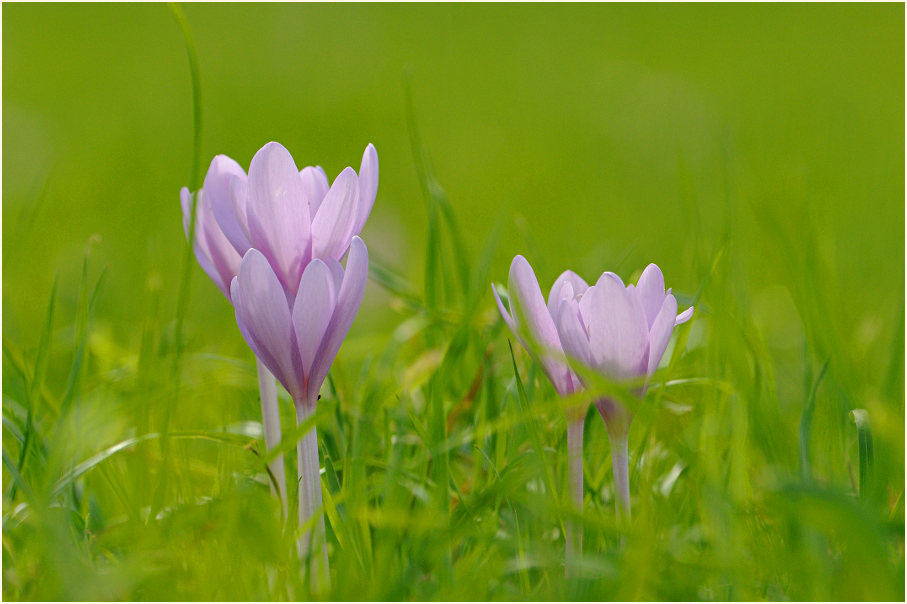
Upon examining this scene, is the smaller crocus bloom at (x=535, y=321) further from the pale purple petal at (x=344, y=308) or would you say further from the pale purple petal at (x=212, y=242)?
the pale purple petal at (x=212, y=242)

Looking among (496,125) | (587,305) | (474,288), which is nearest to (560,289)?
(587,305)

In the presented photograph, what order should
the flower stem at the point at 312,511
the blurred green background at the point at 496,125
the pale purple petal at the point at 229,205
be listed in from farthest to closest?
the blurred green background at the point at 496,125
the pale purple petal at the point at 229,205
the flower stem at the point at 312,511

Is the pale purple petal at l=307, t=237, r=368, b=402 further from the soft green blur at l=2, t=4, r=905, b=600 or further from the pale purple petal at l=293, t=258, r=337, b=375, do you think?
the soft green blur at l=2, t=4, r=905, b=600

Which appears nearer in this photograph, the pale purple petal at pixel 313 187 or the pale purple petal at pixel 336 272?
the pale purple petal at pixel 336 272

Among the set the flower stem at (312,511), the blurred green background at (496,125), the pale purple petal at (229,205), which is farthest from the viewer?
the blurred green background at (496,125)

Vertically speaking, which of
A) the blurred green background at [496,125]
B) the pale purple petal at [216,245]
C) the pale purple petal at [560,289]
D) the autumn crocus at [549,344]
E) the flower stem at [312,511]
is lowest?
the flower stem at [312,511]

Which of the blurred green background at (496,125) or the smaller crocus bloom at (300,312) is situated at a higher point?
the blurred green background at (496,125)

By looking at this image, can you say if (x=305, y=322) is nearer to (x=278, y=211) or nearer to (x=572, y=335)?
(x=278, y=211)

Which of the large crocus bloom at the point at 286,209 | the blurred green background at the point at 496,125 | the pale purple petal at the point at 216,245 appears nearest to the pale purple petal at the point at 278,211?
the large crocus bloom at the point at 286,209

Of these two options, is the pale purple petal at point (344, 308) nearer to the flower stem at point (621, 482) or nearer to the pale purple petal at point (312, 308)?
the pale purple petal at point (312, 308)
